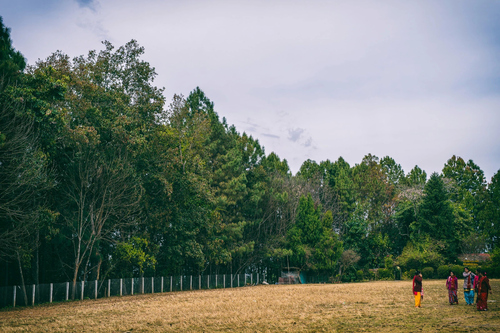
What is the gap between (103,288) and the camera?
3597 centimetres

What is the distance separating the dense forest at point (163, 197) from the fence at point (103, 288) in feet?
3.70

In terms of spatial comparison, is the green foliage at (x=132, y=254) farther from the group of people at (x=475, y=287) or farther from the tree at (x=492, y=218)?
the tree at (x=492, y=218)

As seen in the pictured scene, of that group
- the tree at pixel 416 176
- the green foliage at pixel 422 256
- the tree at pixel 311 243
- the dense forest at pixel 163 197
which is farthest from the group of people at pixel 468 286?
the tree at pixel 416 176

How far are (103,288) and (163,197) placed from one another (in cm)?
871

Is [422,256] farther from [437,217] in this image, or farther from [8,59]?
[8,59]

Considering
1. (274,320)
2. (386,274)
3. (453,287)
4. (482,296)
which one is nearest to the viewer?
(274,320)

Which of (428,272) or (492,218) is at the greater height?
(492,218)

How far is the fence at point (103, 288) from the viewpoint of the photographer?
2781cm

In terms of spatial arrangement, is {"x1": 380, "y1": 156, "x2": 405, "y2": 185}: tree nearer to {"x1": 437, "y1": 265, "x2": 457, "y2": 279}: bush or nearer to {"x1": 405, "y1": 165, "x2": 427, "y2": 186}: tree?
{"x1": 405, "y1": 165, "x2": 427, "y2": 186}: tree

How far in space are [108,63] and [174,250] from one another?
1756 cm

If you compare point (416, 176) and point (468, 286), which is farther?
point (416, 176)

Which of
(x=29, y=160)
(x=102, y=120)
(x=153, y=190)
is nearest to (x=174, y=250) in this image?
(x=153, y=190)

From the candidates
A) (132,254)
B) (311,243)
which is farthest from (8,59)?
(311,243)

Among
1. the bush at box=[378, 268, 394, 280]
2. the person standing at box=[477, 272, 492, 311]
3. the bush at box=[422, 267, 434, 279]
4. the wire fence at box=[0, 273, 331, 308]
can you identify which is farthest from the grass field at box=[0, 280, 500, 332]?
the bush at box=[378, 268, 394, 280]
